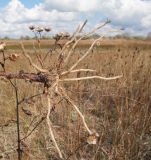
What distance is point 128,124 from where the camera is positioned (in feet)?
14.3

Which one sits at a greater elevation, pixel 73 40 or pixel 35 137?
pixel 73 40

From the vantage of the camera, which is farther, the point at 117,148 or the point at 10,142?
the point at 10,142

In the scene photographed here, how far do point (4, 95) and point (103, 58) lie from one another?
11.3 feet

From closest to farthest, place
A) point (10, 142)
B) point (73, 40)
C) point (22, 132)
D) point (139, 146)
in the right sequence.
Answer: point (73, 40)
point (139, 146)
point (10, 142)
point (22, 132)

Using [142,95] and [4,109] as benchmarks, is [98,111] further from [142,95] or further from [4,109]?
[4,109]

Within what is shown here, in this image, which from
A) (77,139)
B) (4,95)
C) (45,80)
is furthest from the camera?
(4,95)

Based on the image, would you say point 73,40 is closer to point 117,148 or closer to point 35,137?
point 117,148

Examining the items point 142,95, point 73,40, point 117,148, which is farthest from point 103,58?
point 73,40

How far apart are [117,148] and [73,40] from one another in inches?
94.1

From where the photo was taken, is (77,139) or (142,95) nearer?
(77,139)

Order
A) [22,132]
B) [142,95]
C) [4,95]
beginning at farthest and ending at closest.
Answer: [4,95]
[142,95]
[22,132]

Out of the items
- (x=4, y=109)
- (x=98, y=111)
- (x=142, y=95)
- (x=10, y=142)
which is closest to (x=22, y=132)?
(x=10, y=142)

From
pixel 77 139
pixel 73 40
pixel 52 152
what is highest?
pixel 73 40

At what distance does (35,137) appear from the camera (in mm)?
4316
